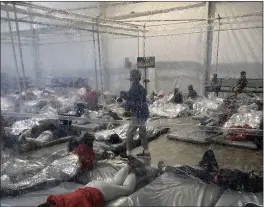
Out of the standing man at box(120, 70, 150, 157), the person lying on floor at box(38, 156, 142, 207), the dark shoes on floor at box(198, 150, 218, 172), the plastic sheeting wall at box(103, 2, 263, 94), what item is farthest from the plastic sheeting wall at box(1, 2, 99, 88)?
the dark shoes on floor at box(198, 150, 218, 172)

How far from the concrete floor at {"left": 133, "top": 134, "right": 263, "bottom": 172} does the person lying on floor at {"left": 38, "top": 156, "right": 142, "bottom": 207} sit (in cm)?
27

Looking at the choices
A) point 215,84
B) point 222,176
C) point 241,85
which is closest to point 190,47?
point 215,84

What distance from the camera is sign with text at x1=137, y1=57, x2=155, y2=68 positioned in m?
1.35

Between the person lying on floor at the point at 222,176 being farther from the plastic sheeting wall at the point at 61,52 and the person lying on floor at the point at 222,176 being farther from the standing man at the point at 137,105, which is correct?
the plastic sheeting wall at the point at 61,52

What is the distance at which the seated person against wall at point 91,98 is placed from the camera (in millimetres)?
1672

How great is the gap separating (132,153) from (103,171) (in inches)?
10.0

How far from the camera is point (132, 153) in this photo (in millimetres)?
1454

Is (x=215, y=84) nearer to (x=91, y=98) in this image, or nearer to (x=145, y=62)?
(x=145, y=62)

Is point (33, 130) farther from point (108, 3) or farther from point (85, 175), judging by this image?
point (108, 3)

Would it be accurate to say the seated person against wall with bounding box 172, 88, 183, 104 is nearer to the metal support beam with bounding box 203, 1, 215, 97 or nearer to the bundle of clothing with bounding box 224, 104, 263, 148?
the metal support beam with bounding box 203, 1, 215, 97

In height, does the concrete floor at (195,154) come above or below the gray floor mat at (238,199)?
below

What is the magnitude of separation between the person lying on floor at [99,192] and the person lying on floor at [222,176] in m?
0.19

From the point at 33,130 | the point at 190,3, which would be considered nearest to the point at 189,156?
the point at 33,130

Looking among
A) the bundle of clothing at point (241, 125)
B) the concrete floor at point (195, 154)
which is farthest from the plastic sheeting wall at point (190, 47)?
the concrete floor at point (195, 154)
